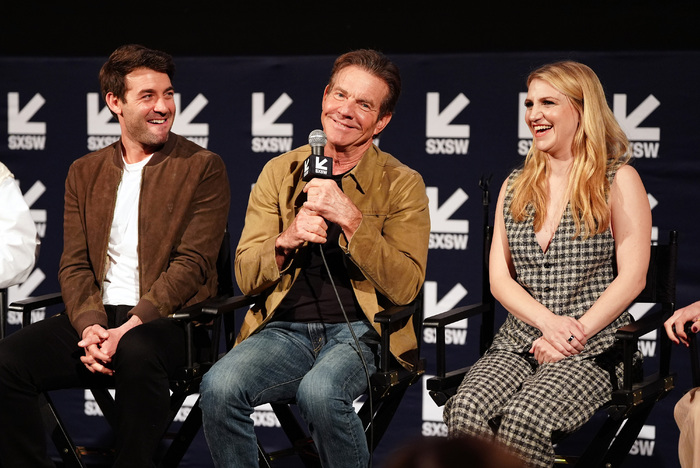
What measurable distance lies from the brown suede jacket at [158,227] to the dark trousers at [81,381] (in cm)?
13

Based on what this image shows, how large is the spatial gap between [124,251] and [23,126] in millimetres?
1622

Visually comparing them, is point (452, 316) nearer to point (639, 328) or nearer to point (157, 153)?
point (639, 328)

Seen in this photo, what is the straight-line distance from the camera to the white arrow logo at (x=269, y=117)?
15.3ft

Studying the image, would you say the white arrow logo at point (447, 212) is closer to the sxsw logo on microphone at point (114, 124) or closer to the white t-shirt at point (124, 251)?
the sxsw logo on microphone at point (114, 124)

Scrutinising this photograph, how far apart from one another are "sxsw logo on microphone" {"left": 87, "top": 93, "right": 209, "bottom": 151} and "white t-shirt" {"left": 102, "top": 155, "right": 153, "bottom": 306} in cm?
105

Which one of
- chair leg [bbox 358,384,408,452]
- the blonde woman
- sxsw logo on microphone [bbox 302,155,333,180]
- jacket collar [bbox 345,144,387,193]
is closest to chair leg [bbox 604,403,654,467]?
the blonde woman

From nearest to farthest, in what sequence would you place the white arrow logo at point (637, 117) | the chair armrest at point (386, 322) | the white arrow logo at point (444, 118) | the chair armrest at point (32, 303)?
1. the chair armrest at point (386, 322)
2. the chair armrest at point (32, 303)
3. the white arrow logo at point (637, 117)
4. the white arrow logo at point (444, 118)

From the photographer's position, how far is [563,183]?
3.45m

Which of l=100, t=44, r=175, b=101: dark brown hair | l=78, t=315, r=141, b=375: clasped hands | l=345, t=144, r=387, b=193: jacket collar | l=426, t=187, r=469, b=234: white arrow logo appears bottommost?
l=78, t=315, r=141, b=375: clasped hands

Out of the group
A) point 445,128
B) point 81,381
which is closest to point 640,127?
point 445,128

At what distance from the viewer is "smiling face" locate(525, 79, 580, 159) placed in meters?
3.38

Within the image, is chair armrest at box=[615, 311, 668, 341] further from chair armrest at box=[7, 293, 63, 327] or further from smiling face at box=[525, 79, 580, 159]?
chair armrest at box=[7, 293, 63, 327]

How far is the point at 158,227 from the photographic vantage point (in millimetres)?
3682

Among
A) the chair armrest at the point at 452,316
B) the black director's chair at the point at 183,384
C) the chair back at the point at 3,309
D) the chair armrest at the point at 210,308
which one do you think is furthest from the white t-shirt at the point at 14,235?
the chair armrest at the point at 452,316
